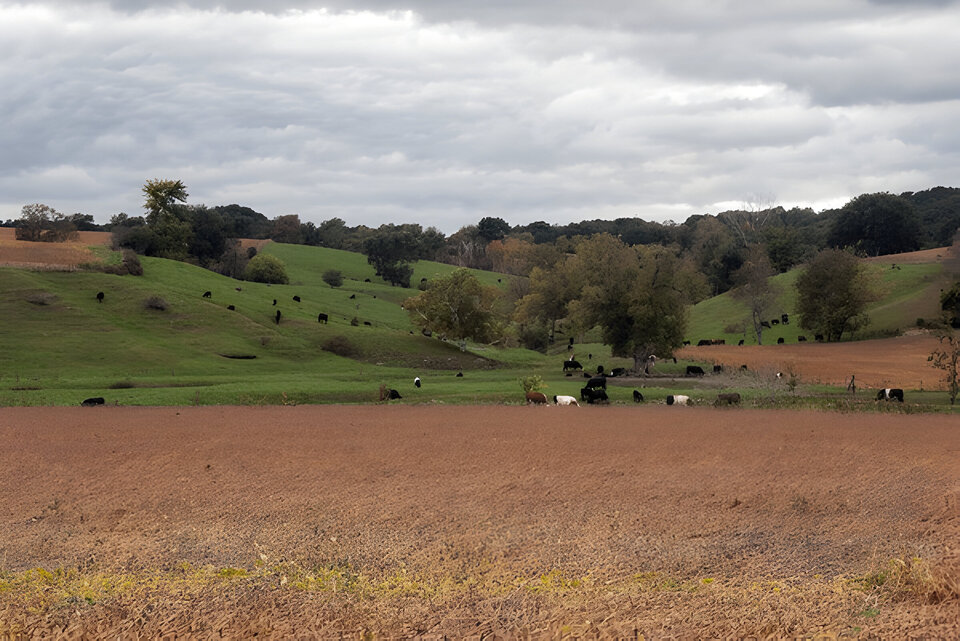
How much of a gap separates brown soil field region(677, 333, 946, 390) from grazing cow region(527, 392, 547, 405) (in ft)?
Result: 54.4

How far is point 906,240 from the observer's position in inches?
5133

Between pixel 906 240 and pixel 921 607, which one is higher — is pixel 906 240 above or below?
above

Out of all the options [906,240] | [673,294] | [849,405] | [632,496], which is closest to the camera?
[632,496]

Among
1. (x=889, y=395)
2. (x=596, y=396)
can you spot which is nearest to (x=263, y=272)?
(x=596, y=396)

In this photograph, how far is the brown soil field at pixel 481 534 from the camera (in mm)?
11742

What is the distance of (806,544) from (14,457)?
24.4 meters

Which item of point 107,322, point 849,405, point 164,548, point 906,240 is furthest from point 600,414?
point 906,240

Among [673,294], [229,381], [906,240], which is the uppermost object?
[906,240]

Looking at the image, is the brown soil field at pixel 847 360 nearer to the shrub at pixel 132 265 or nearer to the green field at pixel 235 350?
the green field at pixel 235 350

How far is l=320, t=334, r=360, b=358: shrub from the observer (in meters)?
69.6

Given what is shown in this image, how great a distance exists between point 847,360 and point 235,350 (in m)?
50.7

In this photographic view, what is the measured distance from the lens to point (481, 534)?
16.9 metres

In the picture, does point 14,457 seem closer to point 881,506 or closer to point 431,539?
point 431,539

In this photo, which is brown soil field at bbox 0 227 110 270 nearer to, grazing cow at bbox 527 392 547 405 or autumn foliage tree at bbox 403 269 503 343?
autumn foliage tree at bbox 403 269 503 343
